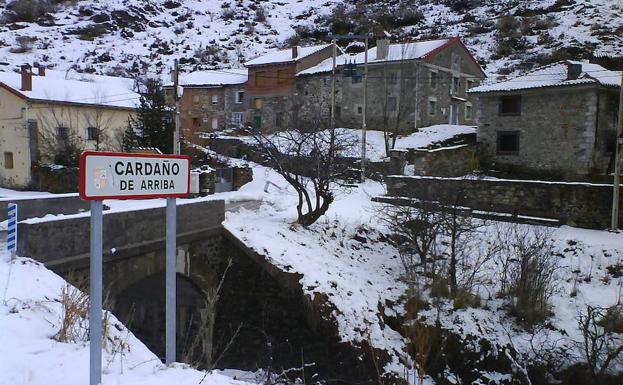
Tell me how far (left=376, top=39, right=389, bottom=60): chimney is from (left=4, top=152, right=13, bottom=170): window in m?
24.6

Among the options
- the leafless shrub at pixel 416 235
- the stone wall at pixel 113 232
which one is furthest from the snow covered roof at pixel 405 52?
the stone wall at pixel 113 232

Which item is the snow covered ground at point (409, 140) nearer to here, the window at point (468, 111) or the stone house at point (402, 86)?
the stone house at point (402, 86)

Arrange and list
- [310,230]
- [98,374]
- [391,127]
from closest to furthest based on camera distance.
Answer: [98,374], [310,230], [391,127]

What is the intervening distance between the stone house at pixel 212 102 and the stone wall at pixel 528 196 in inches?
1023

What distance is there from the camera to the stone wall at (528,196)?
1736 cm

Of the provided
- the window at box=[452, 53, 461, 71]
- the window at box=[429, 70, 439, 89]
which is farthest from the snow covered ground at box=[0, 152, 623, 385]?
the window at box=[452, 53, 461, 71]

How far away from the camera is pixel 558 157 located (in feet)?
81.2

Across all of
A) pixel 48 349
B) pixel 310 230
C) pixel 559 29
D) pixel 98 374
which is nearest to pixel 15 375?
pixel 48 349

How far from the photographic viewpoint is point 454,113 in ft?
125

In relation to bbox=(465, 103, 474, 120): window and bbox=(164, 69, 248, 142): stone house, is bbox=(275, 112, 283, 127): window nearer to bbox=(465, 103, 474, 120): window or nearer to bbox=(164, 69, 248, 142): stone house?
bbox=(164, 69, 248, 142): stone house

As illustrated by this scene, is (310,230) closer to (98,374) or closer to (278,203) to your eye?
(278,203)

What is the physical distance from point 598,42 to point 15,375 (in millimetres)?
50569

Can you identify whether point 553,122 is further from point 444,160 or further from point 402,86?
point 402,86

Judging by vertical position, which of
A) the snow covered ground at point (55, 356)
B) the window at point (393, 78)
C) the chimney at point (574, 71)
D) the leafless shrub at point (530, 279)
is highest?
the window at point (393, 78)
